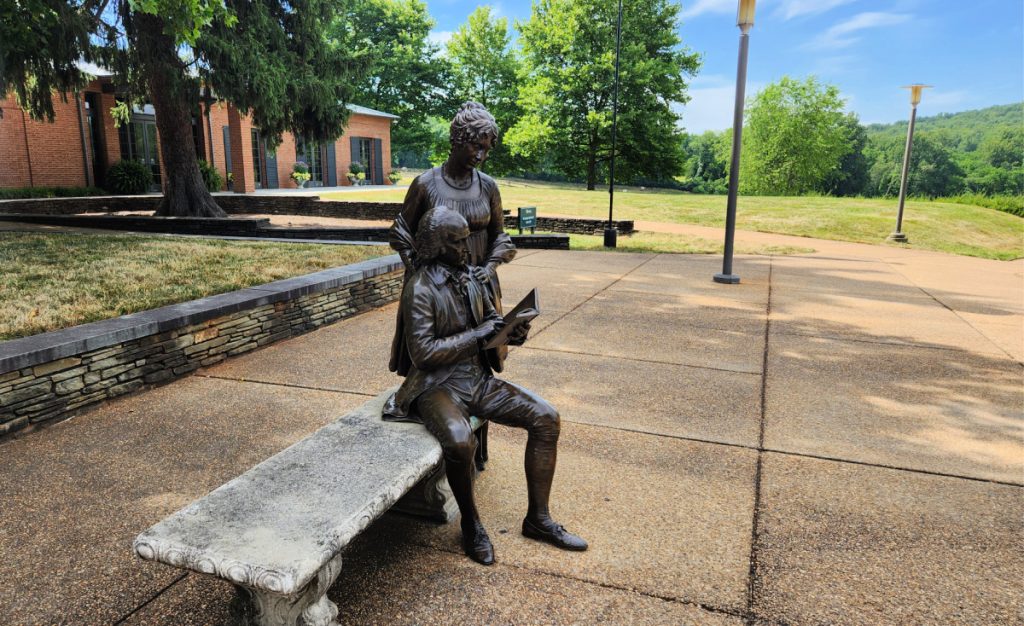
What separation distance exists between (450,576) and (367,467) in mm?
614

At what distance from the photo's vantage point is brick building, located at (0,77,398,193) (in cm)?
2162

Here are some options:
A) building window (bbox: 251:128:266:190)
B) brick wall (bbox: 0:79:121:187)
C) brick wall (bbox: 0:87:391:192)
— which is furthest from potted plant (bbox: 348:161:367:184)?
brick wall (bbox: 0:79:121:187)

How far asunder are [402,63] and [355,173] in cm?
1636

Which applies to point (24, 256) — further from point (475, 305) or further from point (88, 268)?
point (475, 305)

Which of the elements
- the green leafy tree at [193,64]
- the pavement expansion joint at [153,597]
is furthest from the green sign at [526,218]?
the pavement expansion joint at [153,597]

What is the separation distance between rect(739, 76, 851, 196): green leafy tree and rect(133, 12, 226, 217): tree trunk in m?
62.2

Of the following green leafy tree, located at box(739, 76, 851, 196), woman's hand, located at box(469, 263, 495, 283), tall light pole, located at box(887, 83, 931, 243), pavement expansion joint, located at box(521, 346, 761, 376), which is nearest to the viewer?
woman's hand, located at box(469, 263, 495, 283)

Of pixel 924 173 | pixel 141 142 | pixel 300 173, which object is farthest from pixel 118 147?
pixel 924 173

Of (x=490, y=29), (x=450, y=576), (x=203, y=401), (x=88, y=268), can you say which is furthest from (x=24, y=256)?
(x=490, y=29)

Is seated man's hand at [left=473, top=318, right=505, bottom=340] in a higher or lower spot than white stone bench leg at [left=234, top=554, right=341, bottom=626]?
higher

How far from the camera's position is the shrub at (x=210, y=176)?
83.5 ft

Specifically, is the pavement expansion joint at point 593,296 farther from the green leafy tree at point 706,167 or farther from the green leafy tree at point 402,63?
the green leafy tree at point 706,167

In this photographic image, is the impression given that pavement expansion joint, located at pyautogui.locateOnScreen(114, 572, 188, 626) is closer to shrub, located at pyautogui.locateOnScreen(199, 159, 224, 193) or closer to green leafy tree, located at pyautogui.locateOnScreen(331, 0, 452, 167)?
shrub, located at pyautogui.locateOnScreen(199, 159, 224, 193)

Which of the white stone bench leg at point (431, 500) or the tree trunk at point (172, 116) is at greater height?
the tree trunk at point (172, 116)
